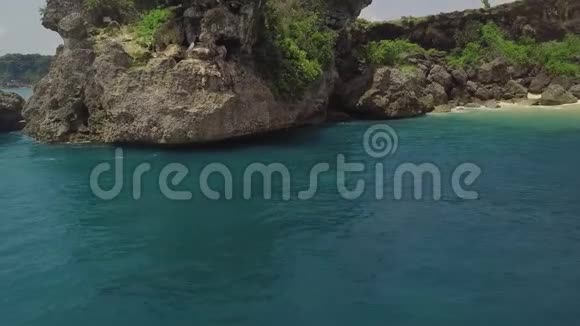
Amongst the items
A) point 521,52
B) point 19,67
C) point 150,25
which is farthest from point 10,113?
point 19,67

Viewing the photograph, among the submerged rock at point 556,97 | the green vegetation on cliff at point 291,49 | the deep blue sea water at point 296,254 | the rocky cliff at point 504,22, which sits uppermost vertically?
the rocky cliff at point 504,22

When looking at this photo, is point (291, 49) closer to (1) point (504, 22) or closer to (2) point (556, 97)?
(2) point (556, 97)

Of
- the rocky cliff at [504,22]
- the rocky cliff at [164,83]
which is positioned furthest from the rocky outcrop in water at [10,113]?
the rocky cliff at [504,22]

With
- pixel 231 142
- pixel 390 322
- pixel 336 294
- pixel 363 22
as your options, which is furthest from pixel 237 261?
pixel 363 22

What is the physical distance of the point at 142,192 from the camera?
65.1ft

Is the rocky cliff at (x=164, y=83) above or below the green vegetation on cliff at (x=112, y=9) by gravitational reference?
below

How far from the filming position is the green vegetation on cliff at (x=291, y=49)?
32.3 metres

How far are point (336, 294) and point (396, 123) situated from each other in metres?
27.6

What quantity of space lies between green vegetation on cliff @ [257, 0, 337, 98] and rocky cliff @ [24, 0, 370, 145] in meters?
1.10

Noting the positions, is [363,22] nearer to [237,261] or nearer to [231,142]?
[231,142]

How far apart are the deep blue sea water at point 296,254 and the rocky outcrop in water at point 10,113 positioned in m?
16.9

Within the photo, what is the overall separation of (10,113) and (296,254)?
107ft

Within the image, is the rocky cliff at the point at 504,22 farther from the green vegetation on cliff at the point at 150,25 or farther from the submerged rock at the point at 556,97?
the green vegetation on cliff at the point at 150,25

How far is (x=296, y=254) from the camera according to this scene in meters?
13.5
